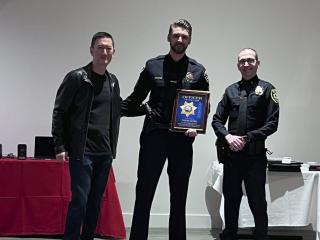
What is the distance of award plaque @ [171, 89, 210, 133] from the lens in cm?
287

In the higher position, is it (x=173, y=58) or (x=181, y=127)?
(x=173, y=58)

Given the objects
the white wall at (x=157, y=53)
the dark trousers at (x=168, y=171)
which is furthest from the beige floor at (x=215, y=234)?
the dark trousers at (x=168, y=171)

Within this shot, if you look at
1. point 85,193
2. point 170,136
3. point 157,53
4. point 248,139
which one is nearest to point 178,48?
point 170,136

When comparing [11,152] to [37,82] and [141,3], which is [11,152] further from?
[141,3]

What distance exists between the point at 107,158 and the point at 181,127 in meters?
0.51

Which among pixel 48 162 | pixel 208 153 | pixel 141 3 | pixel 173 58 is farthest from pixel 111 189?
pixel 141 3

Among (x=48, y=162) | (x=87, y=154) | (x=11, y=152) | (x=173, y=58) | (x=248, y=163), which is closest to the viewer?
(x=87, y=154)

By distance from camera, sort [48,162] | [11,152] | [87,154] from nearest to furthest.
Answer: [87,154], [48,162], [11,152]

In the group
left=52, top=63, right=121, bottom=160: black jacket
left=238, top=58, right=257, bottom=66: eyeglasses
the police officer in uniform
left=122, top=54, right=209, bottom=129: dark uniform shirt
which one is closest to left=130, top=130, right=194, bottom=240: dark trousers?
left=122, top=54, right=209, bottom=129: dark uniform shirt

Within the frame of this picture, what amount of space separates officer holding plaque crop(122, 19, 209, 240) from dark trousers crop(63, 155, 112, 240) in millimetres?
266

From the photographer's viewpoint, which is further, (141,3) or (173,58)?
(141,3)

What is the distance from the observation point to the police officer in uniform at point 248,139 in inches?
129

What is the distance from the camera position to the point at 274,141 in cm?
471

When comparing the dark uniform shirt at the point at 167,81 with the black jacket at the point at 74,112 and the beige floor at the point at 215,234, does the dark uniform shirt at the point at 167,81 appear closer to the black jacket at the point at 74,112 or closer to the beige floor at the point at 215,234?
the black jacket at the point at 74,112
